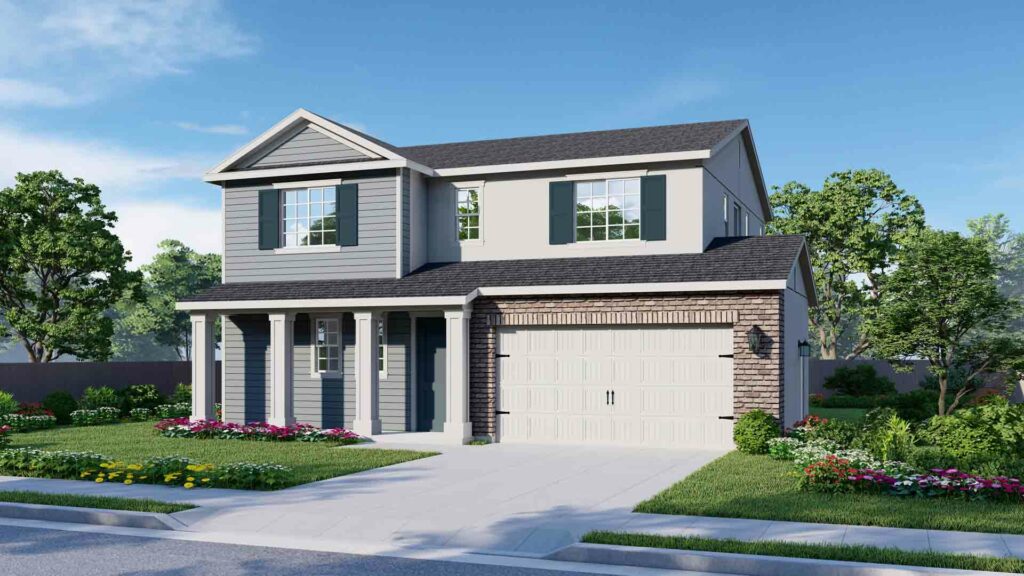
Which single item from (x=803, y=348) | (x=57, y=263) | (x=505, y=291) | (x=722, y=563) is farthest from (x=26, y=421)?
(x=722, y=563)

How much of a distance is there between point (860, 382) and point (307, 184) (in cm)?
2173

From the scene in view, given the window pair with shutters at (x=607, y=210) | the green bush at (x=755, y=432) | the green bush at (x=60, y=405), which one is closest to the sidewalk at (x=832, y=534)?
the green bush at (x=755, y=432)

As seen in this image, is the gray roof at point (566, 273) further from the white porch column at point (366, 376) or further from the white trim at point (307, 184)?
the white trim at point (307, 184)

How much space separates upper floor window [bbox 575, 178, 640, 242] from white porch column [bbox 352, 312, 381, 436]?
491 cm

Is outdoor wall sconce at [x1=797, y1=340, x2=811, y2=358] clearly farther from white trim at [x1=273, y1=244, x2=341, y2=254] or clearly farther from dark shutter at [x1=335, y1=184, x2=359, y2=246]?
white trim at [x1=273, y1=244, x2=341, y2=254]

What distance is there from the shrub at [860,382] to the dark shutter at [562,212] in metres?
17.7

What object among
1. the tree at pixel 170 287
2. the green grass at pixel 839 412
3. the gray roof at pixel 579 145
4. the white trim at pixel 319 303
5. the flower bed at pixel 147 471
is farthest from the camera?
the tree at pixel 170 287

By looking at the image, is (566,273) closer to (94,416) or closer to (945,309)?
(945,309)

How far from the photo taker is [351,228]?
21.5m

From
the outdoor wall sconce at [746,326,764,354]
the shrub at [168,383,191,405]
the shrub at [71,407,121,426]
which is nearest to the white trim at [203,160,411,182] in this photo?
the shrub at [71,407,121,426]

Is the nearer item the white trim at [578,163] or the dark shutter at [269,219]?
the white trim at [578,163]

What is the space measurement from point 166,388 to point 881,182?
92.2 feet

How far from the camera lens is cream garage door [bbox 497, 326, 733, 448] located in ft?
60.5

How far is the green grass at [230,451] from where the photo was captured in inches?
610
